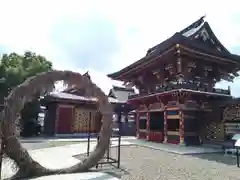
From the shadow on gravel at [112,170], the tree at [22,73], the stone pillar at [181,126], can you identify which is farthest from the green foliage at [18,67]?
the shadow on gravel at [112,170]

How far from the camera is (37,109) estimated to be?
20.5 meters

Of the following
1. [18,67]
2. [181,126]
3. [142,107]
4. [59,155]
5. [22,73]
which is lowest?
[59,155]

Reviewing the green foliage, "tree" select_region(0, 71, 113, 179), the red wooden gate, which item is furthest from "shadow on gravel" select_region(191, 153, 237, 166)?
the green foliage

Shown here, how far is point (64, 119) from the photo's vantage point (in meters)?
21.0

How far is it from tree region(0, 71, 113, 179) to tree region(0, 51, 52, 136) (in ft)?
45.4

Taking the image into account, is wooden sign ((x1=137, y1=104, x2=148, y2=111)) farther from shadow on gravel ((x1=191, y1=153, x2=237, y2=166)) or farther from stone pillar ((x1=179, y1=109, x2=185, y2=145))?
shadow on gravel ((x1=191, y1=153, x2=237, y2=166))

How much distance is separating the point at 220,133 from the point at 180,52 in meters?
5.57

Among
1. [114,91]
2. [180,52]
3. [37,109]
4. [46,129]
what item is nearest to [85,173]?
[180,52]

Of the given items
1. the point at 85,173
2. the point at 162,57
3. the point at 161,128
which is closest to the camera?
the point at 85,173

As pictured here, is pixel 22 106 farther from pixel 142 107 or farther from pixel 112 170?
pixel 142 107

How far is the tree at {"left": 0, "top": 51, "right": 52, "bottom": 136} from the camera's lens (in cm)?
1926

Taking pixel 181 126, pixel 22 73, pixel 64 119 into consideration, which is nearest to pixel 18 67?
pixel 22 73

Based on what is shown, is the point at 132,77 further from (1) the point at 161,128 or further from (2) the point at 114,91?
(2) the point at 114,91

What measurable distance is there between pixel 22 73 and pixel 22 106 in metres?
16.1
